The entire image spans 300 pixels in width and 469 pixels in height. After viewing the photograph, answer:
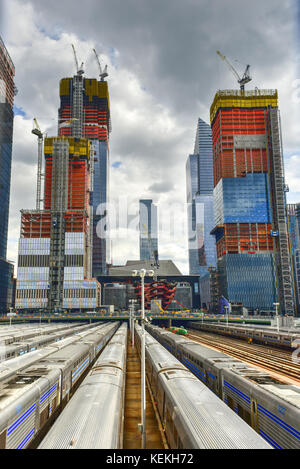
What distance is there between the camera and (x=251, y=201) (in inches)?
6407

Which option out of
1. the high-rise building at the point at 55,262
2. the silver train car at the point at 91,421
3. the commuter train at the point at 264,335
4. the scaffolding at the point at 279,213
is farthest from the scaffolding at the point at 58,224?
the silver train car at the point at 91,421

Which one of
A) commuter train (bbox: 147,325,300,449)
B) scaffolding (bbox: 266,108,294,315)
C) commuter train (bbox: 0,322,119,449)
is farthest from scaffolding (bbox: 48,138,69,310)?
commuter train (bbox: 147,325,300,449)

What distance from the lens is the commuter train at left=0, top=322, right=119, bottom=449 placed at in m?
12.7

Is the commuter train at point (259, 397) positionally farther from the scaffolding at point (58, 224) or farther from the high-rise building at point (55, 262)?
the scaffolding at point (58, 224)

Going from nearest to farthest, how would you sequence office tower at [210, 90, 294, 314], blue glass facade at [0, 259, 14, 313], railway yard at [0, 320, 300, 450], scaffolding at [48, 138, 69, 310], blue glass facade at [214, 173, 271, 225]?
railway yard at [0, 320, 300, 450]
scaffolding at [48, 138, 69, 310]
office tower at [210, 90, 294, 314]
blue glass facade at [214, 173, 271, 225]
blue glass facade at [0, 259, 14, 313]

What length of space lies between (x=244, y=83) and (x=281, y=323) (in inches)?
6892

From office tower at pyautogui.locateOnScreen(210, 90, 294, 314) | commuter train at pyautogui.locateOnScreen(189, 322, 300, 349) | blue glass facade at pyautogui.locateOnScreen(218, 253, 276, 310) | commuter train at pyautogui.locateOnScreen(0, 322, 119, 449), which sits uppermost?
office tower at pyautogui.locateOnScreen(210, 90, 294, 314)

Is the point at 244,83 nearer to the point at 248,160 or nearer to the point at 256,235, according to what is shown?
the point at 248,160

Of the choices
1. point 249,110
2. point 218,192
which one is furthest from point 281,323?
point 249,110

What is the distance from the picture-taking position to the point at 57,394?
1947 centimetres

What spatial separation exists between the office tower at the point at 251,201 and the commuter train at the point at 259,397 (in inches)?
5359

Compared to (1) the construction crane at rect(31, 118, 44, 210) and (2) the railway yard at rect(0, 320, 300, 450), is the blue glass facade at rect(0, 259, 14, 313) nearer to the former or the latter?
(1) the construction crane at rect(31, 118, 44, 210)

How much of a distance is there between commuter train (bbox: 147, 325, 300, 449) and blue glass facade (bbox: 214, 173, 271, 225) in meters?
147

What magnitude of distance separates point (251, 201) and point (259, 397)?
159 metres
